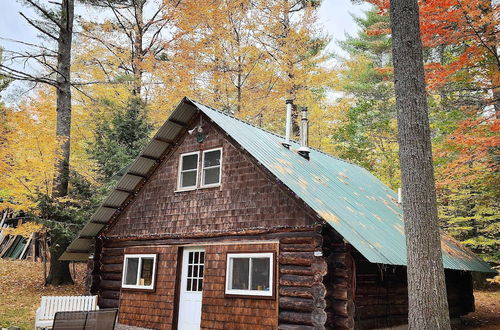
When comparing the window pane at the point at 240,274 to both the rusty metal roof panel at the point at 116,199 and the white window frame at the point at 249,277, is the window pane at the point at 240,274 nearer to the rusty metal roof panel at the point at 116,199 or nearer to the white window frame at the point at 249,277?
the white window frame at the point at 249,277

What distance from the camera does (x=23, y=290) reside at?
15617 mm

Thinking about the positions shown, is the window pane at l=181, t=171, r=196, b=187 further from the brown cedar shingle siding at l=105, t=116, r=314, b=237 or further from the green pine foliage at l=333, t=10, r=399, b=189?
the green pine foliage at l=333, t=10, r=399, b=189

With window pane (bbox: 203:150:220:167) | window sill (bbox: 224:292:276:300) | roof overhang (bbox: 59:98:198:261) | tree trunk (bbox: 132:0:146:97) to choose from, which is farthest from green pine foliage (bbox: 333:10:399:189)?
window sill (bbox: 224:292:276:300)

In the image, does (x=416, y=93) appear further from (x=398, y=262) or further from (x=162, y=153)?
(x=162, y=153)

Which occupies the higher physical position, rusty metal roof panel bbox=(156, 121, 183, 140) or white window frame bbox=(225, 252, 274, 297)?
rusty metal roof panel bbox=(156, 121, 183, 140)

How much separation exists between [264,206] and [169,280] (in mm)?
3631

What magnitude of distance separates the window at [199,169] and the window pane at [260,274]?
243 cm

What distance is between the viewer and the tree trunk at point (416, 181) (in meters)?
6.86

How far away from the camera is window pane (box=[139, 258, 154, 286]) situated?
1275 centimetres

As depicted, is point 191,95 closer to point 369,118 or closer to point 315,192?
point 369,118

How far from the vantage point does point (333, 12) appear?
2398 centimetres

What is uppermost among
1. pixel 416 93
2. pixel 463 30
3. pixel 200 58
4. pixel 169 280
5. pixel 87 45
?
pixel 87 45

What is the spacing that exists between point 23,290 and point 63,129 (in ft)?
20.6

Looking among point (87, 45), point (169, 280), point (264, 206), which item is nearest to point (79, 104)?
point (87, 45)
